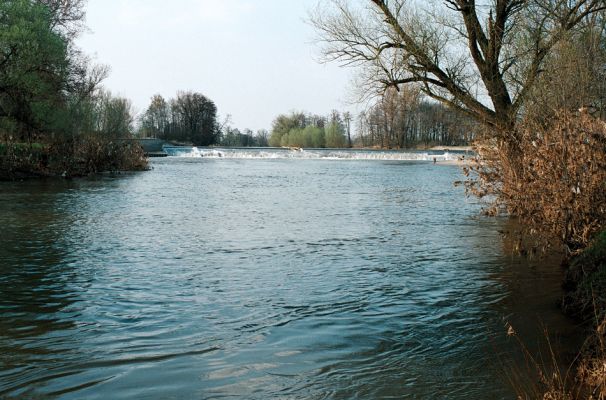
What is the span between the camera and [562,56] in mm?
17812

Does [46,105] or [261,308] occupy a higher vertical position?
[46,105]

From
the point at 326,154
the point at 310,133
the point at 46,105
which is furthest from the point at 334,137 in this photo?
the point at 46,105

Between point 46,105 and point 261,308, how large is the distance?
1106 inches

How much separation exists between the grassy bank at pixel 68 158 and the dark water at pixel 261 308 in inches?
633

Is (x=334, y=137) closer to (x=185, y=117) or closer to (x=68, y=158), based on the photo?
(x=185, y=117)

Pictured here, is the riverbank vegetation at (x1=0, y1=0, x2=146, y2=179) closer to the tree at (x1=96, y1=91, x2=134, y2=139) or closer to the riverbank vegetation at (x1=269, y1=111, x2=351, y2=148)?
the tree at (x1=96, y1=91, x2=134, y2=139)

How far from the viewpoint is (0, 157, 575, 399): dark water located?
5.45 metres

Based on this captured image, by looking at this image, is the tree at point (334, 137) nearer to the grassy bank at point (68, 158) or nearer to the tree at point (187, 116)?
the tree at point (187, 116)

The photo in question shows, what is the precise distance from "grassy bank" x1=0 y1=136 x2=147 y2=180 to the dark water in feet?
52.8

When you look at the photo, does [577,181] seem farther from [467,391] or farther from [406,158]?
[406,158]

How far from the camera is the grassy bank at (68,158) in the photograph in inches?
1196

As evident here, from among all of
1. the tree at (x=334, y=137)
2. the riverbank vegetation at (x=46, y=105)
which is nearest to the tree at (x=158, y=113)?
the tree at (x=334, y=137)

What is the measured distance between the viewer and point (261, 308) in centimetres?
779

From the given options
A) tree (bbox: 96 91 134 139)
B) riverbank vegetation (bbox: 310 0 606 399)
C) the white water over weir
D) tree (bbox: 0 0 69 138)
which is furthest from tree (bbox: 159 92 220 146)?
riverbank vegetation (bbox: 310 0 606 399)
